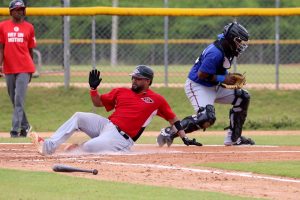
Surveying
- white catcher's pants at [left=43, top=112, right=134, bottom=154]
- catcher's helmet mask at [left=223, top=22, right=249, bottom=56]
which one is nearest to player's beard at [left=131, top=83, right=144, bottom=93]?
white catcher's pants at [left=43, top=112, right=134, bottom=154]

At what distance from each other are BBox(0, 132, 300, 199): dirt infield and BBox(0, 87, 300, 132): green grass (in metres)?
3.81

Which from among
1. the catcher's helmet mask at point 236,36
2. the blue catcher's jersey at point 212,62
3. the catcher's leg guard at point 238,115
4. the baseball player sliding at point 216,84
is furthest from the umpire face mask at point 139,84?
the catcher's leg guard at point 238,115

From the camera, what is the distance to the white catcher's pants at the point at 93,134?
1150 cm

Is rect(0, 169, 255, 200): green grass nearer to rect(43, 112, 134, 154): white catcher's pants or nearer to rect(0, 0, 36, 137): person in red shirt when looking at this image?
rect(43, 112, 134, 154): white catcher's pants

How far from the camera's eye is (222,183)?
30.0ft

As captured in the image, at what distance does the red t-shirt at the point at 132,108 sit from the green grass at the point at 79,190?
2.77 m

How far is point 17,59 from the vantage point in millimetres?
15047

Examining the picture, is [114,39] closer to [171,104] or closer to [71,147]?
[171,104]

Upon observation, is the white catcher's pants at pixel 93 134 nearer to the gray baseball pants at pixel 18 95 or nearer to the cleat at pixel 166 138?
the cleat at pixel 166 138

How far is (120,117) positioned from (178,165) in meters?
1.61

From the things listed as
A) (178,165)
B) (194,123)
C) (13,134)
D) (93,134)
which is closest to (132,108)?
(93,134)

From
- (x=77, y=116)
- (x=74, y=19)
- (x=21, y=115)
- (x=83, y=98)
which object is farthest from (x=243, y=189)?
(x=74, y=19)

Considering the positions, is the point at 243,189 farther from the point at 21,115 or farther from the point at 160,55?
the point at 160,55

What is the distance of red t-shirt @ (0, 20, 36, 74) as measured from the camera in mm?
15062
